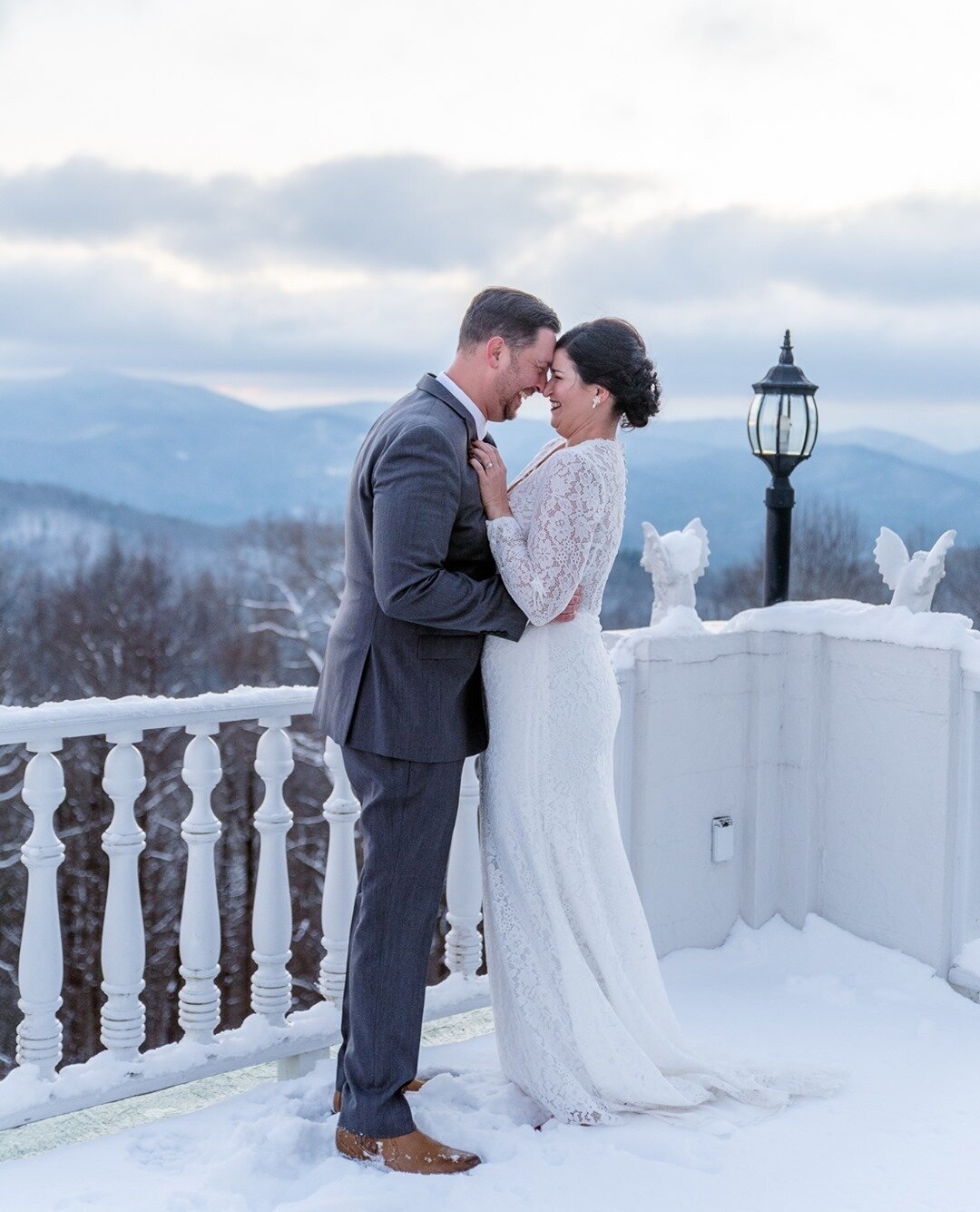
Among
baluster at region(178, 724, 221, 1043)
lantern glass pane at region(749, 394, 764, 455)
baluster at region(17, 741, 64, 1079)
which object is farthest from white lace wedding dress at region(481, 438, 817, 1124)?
lantern glass pane at region(749, 394, 764, 455)

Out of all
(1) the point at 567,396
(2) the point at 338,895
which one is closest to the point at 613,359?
(1) the point at 567,396

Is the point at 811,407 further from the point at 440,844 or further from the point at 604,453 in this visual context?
the point at 440,844

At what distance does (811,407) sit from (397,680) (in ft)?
8.58

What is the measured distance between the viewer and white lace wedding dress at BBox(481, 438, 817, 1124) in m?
2.91

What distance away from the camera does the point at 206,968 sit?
10.4 ft

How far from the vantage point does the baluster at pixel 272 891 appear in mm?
3246

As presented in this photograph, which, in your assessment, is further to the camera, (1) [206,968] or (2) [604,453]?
(1) [206,968]

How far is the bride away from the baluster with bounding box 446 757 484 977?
22.9 inches

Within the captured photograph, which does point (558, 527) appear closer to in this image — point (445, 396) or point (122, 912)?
point (445, 396)

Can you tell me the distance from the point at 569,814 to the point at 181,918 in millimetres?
936

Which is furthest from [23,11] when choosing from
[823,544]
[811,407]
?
[811,407]

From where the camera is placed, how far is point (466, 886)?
11.8ft

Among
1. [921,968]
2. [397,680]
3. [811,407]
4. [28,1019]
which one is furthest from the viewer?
[811,407]

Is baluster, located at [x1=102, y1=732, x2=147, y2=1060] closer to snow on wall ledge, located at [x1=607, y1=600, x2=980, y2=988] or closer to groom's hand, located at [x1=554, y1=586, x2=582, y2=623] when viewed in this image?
groom's hand, located at [x1=554, y1=586, x2=582, y2=623]
